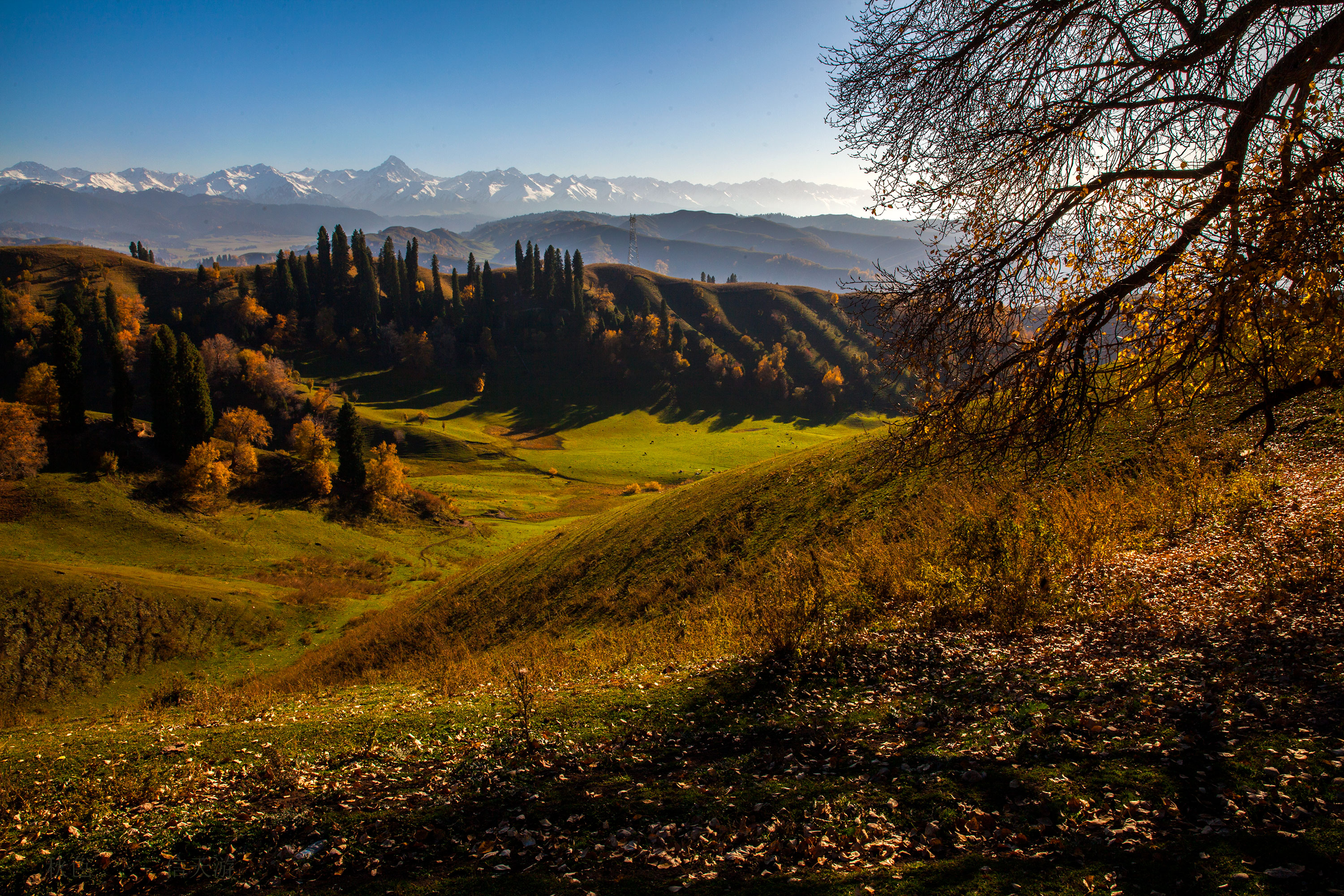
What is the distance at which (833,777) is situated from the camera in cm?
888

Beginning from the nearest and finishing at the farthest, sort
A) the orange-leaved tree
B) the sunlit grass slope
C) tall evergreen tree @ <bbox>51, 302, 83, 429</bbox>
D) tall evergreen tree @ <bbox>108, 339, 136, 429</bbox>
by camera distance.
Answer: the sunlit grass slope, tall evergreen tree @ <bbox>51, 302, 83, 429</bbox>, tall evergreen tree @ <bbox>108, 339, 136, 429</bbox>, the orange-leaved tree

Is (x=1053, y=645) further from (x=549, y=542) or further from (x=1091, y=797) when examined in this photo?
(x=549, y=542)

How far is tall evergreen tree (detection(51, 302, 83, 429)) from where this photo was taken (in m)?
79.5

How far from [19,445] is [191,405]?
18.5 metres

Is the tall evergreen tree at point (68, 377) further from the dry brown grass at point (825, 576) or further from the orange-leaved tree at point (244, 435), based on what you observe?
the dry brown grass at point (825, 576)

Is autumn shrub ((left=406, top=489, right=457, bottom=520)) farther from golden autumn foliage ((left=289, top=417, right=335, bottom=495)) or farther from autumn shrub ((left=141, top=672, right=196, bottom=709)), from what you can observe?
autumn shrub ((left=141, top=672, right=196, bottom=709))

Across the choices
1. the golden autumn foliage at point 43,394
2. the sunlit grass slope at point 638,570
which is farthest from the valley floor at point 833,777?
the golden autumn foliage at point 43,394

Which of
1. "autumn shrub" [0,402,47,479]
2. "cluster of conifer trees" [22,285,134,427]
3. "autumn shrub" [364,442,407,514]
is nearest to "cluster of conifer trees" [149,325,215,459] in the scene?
"cluster of conifer trees" [22,285,134,427]

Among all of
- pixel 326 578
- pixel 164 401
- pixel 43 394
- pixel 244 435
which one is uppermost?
pixel 43 394

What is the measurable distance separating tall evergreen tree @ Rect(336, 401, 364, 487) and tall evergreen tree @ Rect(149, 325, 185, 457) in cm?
2048

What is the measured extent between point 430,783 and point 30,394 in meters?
110

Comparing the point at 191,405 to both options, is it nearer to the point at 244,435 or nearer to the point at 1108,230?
the point at 244,435

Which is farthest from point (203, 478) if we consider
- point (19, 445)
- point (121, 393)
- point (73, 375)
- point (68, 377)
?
point (73, 375)

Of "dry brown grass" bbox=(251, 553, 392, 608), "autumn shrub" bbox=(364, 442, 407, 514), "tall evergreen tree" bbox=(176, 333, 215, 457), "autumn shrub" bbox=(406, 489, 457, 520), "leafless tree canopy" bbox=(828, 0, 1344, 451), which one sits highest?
"leafless tree canopy" bbox=(828, 0, 1344, 451)
